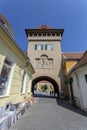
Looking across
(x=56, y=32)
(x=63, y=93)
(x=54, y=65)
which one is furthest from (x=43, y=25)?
(x=63, y=93)

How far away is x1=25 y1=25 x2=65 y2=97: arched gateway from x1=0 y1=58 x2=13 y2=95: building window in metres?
13.4

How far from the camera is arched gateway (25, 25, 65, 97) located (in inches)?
743

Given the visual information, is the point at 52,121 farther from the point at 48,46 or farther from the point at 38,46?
the point at 38,46

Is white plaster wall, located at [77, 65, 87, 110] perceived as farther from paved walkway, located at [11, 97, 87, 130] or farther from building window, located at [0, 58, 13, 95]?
building window, located at [0, 58, 13, 95]

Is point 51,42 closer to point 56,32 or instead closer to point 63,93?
point 56,32

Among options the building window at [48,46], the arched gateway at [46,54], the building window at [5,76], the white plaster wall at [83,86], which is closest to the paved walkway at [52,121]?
the white plaster wall at [83,86]

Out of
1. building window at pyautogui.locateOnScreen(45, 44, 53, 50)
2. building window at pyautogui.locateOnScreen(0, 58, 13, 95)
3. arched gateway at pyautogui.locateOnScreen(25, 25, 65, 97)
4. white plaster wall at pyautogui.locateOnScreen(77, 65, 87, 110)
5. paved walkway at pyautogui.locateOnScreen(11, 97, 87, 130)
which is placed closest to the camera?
paved walkway at pyautogui.locateOnScreen(11, 97, 87, 130)

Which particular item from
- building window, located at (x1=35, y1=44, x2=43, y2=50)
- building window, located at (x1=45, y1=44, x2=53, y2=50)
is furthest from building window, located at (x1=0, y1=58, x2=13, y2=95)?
building window, located at (x1=45, y1=44, x2=53, y2=50)

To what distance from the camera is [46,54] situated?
19938 mm

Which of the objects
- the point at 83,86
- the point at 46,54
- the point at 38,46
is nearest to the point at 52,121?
the point at 83,86

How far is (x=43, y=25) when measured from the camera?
25.2m

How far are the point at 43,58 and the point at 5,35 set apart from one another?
15.7m

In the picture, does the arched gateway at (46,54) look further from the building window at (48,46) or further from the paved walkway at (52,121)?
the paved walkway at (52,121)

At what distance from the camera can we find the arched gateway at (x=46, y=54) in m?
18.9
